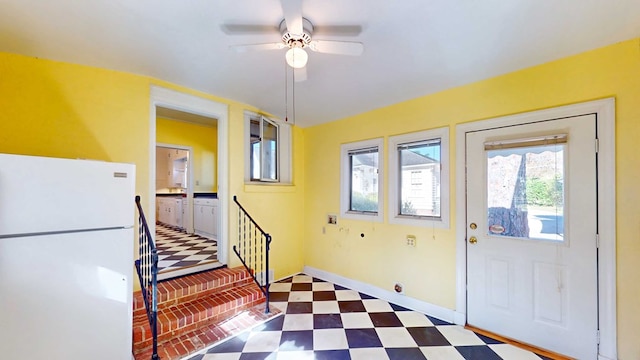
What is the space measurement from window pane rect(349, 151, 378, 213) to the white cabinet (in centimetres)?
280

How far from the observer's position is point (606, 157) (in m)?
1.90

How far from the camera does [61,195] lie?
1421mm

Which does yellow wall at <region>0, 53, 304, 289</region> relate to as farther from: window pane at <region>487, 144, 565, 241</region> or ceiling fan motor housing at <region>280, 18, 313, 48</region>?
window pane at <region>487, 144, 565, 241</region>

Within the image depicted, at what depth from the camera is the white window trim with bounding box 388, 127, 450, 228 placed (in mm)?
2684

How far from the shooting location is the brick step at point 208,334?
6.73 feet

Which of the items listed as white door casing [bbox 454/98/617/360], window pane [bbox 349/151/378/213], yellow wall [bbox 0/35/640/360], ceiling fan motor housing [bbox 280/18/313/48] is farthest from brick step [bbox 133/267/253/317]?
white door casing [bbox 454/98/617/360]

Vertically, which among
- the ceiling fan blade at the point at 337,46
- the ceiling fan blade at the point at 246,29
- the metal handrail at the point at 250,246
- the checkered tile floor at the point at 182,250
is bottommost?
the checkered tile floor at the point at 182,250

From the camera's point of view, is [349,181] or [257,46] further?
[349,181]

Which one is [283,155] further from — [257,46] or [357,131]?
[257,46]

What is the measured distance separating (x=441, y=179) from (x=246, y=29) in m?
2.36

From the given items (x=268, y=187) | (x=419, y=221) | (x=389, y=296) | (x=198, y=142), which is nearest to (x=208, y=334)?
(x=268, y=187)

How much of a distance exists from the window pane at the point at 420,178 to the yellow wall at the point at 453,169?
0.20m

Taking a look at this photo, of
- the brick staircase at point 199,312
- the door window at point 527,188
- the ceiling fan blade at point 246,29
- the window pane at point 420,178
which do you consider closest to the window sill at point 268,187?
the brick staircase at point 199,312

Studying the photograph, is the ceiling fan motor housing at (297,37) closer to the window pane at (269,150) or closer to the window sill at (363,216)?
the window pane at (269,150)
